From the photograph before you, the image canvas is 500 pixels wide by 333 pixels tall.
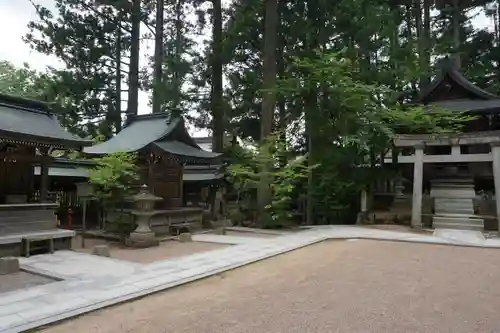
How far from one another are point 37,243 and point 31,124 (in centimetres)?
288

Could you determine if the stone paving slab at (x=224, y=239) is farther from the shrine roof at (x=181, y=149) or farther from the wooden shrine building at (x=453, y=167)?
the wooden shrine building at (x=453, y=167)

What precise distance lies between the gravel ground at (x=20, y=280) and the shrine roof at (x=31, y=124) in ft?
9.63

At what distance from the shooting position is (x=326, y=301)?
197 inches

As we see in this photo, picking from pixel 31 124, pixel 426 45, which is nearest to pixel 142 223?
pixel 31 124

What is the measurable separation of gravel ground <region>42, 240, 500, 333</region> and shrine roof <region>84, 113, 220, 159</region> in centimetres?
621

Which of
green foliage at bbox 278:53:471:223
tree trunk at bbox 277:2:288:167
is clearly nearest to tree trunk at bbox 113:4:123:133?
tree trunk at bbox 277:2:288:167

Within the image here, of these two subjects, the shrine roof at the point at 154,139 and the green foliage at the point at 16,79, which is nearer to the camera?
the shrine roof at the point at 154,139

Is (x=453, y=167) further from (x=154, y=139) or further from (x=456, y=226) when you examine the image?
(x=154, y=139)

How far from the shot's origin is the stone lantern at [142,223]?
9766mm

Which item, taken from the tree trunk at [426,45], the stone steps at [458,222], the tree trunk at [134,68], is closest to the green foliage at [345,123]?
the tree trunk at [426,45]

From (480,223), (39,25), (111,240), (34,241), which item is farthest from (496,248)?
(39,25)

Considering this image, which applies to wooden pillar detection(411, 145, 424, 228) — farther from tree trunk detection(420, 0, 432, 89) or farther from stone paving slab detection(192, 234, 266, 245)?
stone paving slab detection(192, 234, 266, 245)

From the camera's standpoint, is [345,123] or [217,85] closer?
[345,123]

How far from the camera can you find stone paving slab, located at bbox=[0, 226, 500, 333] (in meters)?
4.44
